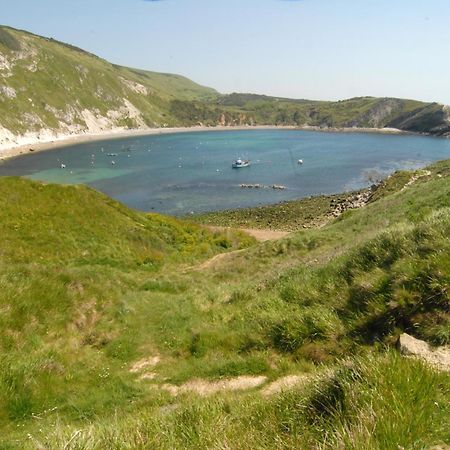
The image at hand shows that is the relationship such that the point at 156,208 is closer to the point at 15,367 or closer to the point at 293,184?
the point at 293,184

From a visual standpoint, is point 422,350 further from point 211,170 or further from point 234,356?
point 211,170

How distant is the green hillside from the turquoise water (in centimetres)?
6499

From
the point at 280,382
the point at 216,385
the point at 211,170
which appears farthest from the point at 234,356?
the point at 211,170

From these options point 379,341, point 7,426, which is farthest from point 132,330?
point 379,341

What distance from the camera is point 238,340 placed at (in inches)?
444

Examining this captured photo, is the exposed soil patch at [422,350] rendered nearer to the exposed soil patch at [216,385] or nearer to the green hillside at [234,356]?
the green hillside at [234,356]

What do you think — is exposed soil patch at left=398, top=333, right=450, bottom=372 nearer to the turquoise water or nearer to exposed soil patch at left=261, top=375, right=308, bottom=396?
exposed soil patch at left=261, top=375, right=308, bottom=396

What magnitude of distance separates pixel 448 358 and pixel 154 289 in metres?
16.0

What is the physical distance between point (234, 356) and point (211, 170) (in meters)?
120

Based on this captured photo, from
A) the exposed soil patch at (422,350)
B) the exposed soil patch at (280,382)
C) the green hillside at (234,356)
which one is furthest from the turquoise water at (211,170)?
the exposed soil patch at (422,350)

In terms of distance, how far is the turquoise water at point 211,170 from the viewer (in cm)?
9256

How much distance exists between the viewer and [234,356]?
415 inches

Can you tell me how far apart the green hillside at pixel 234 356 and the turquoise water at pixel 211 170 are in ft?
213

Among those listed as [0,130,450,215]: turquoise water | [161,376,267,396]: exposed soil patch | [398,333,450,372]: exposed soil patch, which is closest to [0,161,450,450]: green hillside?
[161,376,267,396]: exposed soil patch
